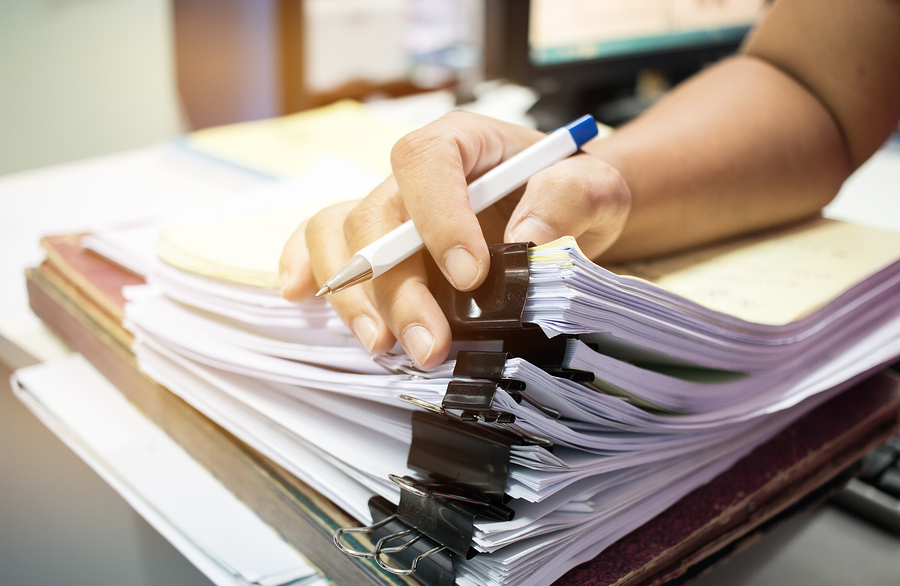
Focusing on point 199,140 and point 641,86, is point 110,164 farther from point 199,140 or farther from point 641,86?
point 641,86

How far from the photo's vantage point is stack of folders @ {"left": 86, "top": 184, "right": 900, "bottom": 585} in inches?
10.9

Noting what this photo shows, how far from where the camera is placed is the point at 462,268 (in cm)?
29

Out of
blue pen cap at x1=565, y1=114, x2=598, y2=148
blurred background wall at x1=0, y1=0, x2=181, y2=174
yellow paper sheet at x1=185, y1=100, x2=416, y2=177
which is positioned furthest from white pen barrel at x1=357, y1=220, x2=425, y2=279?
blurred background wall at x1=0, y1=0, x2=181, y2=174

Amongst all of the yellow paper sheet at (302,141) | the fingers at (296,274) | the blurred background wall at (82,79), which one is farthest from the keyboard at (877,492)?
the blurred background wall at (82,79)

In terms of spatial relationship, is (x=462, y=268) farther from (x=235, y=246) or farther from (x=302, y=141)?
(x=302, y=141)

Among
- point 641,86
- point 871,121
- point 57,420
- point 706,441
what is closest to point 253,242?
point 57,420

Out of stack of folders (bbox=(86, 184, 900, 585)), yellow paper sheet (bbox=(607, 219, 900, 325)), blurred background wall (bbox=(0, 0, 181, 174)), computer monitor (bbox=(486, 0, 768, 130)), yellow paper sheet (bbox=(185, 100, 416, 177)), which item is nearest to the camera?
stack of folders (bbox=(86, 184, 900, 585))

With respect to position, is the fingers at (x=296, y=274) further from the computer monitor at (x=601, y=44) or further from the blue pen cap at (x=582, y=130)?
the computer monitor at (x=601, y=44)

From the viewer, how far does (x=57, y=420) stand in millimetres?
470

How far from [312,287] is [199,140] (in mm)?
760

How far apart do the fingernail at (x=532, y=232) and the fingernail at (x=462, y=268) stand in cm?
5

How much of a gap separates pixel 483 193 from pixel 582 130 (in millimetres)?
75

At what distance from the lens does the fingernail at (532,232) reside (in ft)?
1.05

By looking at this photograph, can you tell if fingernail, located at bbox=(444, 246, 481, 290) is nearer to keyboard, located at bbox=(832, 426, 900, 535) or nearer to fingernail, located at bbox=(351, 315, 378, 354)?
fingernail, located at bbox=(351, 315, 378, 354)
